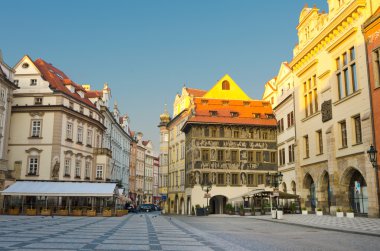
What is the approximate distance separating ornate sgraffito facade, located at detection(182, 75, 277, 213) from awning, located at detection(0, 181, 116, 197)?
42.4 ft

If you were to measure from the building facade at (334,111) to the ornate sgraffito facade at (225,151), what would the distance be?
12460mm

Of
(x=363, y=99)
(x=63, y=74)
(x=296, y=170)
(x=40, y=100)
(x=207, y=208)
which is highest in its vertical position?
(x=63, y=74)

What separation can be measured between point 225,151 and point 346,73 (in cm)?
2386

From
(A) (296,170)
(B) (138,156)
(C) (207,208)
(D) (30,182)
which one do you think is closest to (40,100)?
(D) (30,182)

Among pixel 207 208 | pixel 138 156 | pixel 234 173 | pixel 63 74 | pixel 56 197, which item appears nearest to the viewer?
pixel 56 197

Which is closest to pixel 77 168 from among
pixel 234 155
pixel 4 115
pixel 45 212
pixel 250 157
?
pixel 45 212

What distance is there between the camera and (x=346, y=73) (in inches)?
1307

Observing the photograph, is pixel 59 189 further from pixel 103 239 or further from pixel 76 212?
pixel 103 239

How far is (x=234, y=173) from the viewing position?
54250mm

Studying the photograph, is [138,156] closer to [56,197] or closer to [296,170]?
[56,197]

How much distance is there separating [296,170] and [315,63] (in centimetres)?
1137

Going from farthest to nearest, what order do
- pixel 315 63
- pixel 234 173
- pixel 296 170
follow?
1. pixel 234 173
2. pixel 296 170
3. pixel 315 63

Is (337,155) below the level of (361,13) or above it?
below

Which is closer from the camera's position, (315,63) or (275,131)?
(315,63)
